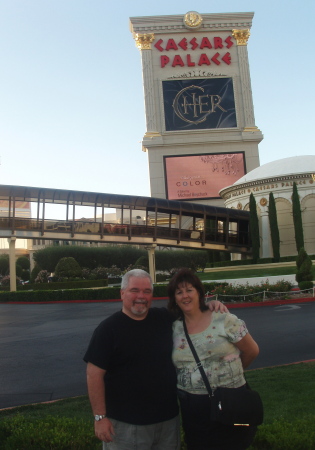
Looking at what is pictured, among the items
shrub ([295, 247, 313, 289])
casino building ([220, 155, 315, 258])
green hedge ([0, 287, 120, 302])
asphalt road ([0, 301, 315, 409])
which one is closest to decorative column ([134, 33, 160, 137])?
casino building ([220, 155, 315, 258])

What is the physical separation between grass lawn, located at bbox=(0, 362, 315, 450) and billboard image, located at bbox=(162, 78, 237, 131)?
201ft

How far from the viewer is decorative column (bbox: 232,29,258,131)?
6938cm

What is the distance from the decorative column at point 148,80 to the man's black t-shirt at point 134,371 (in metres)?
64.7

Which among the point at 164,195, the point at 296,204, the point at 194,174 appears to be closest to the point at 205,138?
the point at 194,174

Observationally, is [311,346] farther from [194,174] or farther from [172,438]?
[194,174]

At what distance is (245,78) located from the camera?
7025cm

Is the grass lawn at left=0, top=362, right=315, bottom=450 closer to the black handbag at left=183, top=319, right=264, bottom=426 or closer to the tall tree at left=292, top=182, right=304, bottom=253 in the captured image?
the black handbag at left=183, top=319, right=264, bottom=426

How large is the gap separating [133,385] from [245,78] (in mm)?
70741

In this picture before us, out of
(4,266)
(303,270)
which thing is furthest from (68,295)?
(4,266)

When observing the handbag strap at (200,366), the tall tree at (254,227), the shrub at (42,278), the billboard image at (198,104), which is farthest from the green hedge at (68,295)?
the billboard image at (198,104)

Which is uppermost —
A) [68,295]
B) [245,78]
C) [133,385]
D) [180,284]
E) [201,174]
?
[245,78]

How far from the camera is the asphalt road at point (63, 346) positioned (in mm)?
8797

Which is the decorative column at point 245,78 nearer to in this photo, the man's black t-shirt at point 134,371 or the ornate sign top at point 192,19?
the ornate sign top at point 192,19

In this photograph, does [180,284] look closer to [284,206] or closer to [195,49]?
[284,206]
